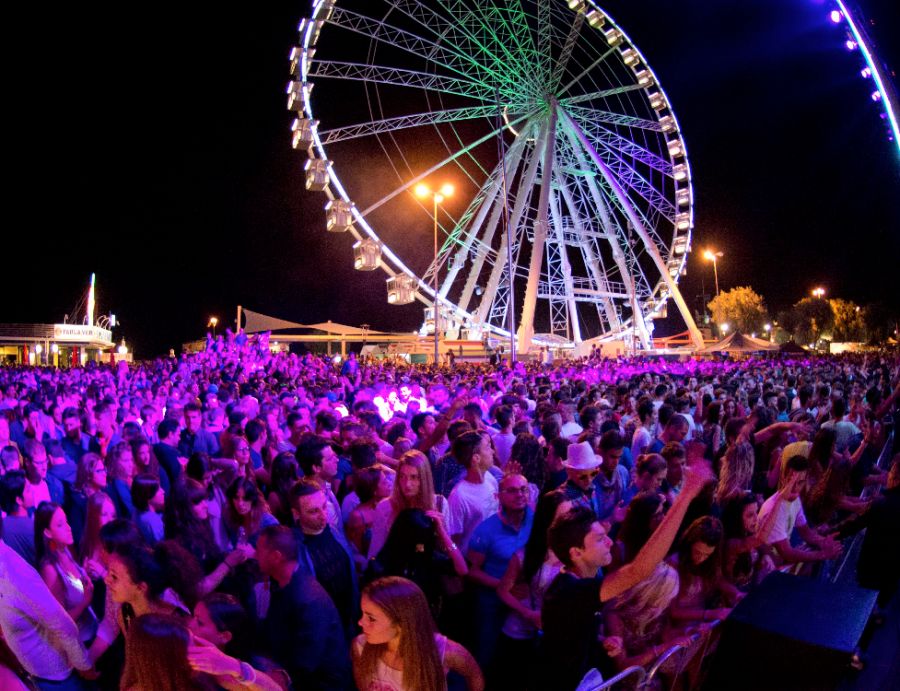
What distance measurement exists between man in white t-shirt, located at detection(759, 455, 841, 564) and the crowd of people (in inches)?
0.5

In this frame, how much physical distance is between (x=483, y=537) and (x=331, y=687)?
1.15 m

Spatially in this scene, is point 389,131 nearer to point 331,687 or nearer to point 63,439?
point 63,439

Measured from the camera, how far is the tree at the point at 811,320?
64562 mm

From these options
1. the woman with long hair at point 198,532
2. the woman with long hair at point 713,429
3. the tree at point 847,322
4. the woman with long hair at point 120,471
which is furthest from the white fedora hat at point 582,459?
the tree at point 847,322

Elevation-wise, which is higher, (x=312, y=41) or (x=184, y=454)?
(x=312, y=41)

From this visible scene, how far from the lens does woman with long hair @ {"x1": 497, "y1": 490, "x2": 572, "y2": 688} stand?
133 inches

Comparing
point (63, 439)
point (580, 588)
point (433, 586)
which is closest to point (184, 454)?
point (63, 439)

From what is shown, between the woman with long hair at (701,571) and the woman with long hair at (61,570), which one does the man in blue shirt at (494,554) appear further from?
the woman with long hair at (61,570)

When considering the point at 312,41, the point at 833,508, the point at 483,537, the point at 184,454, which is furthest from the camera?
the point at 312,41

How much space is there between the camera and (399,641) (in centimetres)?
229

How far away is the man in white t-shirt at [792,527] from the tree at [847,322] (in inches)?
2439

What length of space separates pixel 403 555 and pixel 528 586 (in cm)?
67

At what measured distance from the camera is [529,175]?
32.2 m

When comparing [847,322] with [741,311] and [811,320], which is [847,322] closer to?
[811,320]
